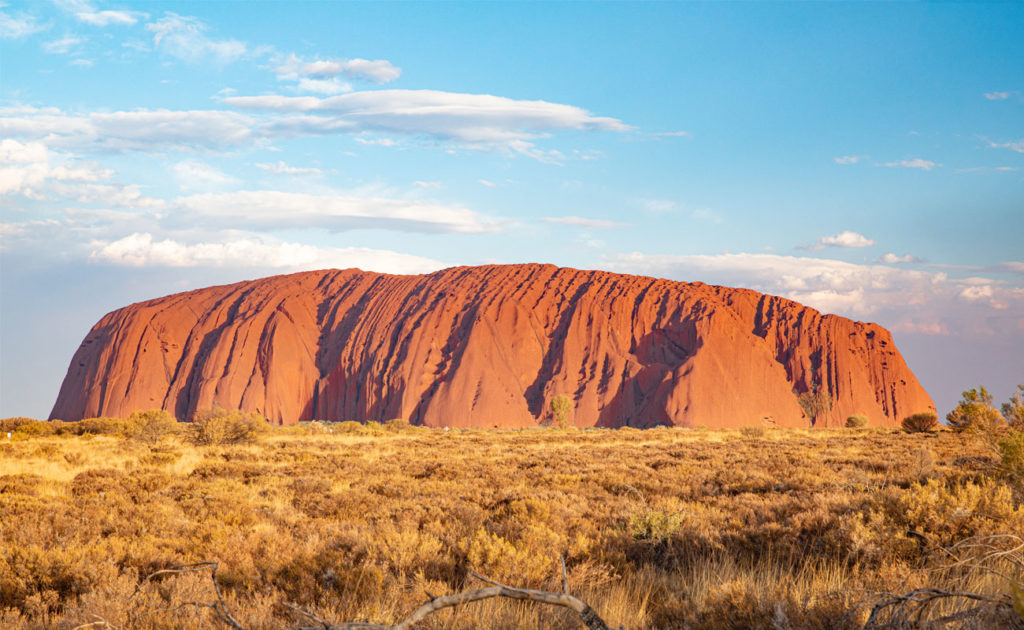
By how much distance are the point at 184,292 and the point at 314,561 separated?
331 feet

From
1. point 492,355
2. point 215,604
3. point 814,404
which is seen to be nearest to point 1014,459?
point 215,604

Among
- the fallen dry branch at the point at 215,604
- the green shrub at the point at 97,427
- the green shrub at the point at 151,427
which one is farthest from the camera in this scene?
the green shrub at the point at 97,427

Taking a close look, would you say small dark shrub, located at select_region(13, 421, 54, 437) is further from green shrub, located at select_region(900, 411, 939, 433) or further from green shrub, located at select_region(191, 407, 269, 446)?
green shrub, located at select_region(900, 411, 939, 433)

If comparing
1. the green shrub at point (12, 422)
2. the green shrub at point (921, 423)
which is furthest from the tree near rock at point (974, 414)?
the green shrub at point (12, 422)

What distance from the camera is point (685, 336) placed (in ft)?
257

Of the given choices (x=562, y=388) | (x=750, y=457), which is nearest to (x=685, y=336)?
(x=562, y=388)

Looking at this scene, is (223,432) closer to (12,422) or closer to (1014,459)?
(12,422)

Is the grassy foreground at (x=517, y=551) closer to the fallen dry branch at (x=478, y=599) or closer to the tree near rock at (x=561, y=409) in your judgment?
the fallen dry branch at (x=478, y=599)

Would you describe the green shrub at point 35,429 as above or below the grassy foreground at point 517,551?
below

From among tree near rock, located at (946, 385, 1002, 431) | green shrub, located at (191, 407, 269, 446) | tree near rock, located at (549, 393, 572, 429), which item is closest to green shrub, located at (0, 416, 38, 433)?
green shrub, located at (191, 407, 269, 446)

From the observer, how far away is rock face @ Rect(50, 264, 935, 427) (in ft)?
237

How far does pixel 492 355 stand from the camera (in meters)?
74.9

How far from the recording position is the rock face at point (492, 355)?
72312 millimetres

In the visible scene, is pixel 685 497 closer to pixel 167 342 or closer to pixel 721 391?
pixel 721 391
